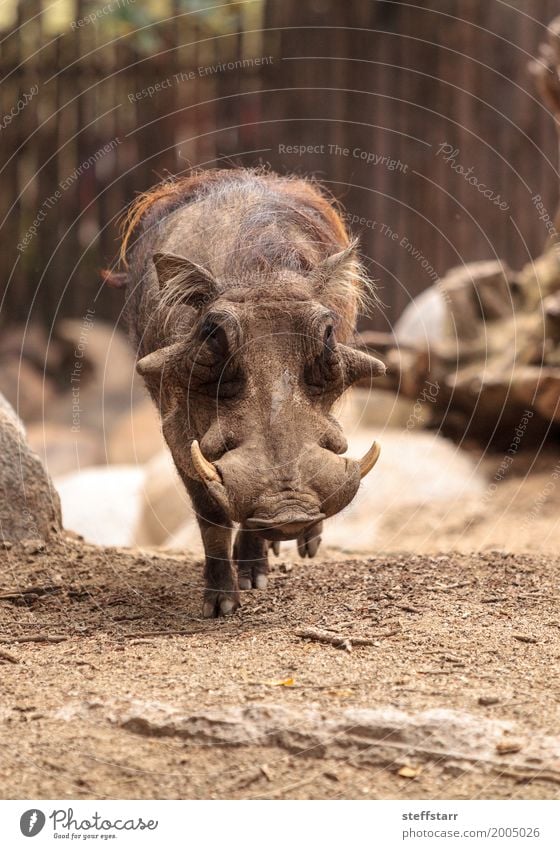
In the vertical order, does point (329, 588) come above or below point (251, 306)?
below

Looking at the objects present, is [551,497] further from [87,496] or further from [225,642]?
[225,642]

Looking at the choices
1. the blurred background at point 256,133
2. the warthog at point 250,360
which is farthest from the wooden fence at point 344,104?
the warthog at point 250,360

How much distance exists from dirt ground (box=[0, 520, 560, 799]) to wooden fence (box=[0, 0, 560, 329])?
22.9 feet

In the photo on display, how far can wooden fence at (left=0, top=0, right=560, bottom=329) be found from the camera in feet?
37.1

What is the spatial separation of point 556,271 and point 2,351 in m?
6.58

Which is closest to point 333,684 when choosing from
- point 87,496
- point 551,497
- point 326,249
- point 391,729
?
point 391,729

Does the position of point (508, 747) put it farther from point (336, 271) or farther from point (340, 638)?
point (336, 271)

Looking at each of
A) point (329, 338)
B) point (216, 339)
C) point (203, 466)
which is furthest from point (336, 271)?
point (203, 466)

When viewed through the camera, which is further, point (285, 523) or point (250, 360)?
point (250, 360)

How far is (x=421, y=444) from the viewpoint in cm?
873
